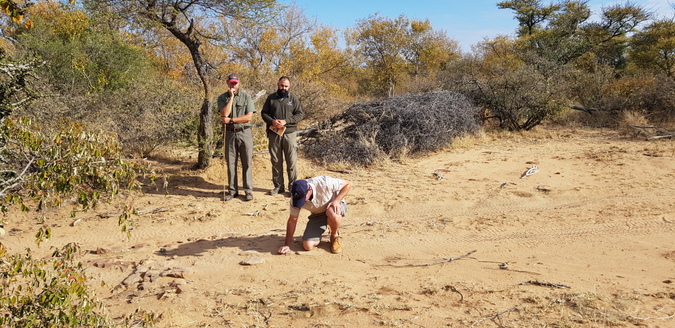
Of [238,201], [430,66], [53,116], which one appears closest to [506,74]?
[238,201]

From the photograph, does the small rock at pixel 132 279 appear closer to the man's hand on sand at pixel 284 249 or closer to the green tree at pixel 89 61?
the man's hand on sand at pixel 284 249

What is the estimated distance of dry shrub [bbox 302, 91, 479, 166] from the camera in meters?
9.23

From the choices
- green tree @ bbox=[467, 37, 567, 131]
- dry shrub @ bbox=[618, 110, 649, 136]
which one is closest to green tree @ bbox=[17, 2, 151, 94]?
green tree @ bbox=[467, 37, 567, 131]

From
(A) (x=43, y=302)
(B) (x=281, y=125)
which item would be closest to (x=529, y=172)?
(B) (x=281, y=125)

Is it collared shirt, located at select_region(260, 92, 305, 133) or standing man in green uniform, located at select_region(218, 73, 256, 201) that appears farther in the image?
collared shirt, located at select_region(260, 92, 305, 133)

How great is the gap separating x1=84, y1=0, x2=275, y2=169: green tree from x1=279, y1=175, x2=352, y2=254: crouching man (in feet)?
11.3

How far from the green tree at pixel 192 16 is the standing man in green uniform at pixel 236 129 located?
3.39 feet

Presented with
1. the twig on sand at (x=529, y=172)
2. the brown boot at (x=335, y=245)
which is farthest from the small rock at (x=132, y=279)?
the twig on sand at (x=529, y=172)

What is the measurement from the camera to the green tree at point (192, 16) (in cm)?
727

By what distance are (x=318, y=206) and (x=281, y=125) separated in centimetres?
222

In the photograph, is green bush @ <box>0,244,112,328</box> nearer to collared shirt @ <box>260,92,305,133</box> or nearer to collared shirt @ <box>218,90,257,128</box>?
collared shirt @ <box>218,90,257,128</box>

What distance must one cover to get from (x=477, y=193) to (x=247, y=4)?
4.82m

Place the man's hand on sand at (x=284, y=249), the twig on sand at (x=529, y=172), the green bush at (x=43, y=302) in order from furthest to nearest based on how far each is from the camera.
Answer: the twig on sand at (x=529, y=172), the man's hand on sand at (x=284, y=249), the green bush at (x=43, y=302)

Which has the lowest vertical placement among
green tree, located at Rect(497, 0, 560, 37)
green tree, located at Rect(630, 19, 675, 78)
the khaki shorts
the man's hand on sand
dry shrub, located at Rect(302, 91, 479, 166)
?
the man's hand on sand
